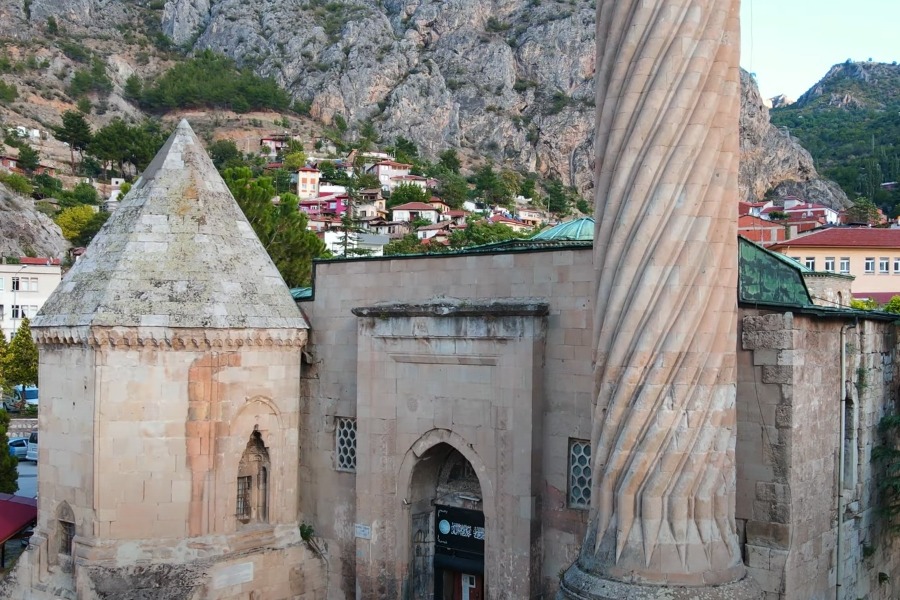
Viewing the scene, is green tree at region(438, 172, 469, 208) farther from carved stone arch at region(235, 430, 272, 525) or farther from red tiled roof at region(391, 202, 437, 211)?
carved stone arch at region(235, 430, 272, 525)

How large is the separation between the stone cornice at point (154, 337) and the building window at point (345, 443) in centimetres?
177

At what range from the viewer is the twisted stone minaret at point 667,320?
807 cm

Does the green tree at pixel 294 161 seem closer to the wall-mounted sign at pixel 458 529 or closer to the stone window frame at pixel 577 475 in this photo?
the wall-mounted sign at pixel 458 529

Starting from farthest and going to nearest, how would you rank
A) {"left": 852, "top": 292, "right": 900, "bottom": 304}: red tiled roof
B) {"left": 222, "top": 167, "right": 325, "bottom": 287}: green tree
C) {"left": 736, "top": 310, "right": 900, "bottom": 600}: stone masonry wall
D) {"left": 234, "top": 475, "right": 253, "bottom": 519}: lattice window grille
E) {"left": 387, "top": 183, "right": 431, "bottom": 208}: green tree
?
{"left": 387, "top": 183, "right": 431, "bottom": 208}: green tree → {"left": 852, "top": 292, "right": 900, "bottom": 304}: red tiled roof → {"left": 222, "top": 167, "right": 325, "bottom": 287}: green tree → {"left": 234, "top": 475, "right": 253, "bottom": 519}: lattice window grille → {"left": 736, "top": 310, "right": 900, "bottom": 600}: stone masonry wall

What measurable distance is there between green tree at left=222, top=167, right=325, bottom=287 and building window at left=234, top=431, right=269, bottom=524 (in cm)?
1133

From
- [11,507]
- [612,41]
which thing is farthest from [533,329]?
[11,507]

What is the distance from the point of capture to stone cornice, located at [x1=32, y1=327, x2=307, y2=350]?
12.6 m

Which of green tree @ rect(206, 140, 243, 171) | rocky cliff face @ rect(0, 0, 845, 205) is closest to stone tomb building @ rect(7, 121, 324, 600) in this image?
green tree @ rect(206, 140, 243, 171)

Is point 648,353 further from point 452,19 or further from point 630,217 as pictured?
point 452,19

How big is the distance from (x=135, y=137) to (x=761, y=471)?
88153 millimetres

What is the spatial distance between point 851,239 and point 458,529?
33.9m

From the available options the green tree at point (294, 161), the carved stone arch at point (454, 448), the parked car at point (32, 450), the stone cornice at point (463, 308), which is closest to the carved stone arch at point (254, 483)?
the carved stone arch at point (454, 448)

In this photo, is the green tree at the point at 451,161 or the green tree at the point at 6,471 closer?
the green tree at the point at 6,471

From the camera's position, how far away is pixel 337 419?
1452 cm
